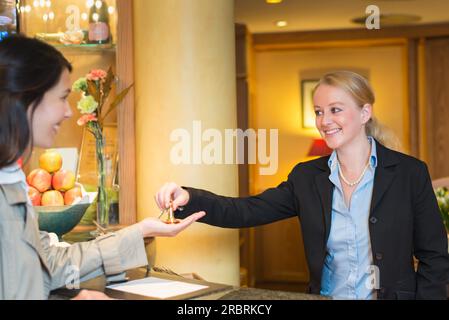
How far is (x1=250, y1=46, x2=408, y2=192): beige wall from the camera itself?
5934 mm

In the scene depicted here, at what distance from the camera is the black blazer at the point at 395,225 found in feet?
6.40

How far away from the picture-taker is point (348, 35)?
→ 224 inches

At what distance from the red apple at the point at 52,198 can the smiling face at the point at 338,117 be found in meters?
1.01

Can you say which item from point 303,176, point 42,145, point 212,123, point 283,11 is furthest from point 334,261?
point 283,11

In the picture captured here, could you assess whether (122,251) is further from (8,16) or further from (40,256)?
(8,16)

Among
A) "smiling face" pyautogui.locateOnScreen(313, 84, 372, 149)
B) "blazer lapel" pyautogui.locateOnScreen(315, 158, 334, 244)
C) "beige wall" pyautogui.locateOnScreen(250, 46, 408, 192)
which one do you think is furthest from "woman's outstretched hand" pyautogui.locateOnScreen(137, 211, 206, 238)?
"beige wall" pyautogui.locateOnScreen(250, 46, 408, 192)

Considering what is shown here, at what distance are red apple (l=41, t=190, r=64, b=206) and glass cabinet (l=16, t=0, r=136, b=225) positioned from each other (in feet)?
1.02

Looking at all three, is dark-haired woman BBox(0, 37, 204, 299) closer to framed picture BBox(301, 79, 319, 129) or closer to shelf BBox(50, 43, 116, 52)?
shelf BBox(50, 43, 116, 52)

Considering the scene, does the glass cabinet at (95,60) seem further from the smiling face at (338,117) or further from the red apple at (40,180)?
the smiling face at (338,117)

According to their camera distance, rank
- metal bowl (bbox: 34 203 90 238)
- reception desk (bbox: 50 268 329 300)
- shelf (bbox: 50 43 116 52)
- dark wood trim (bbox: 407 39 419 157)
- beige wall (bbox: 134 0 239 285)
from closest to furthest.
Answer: reception desk (bbox: 50 268 329 300)
metal bowl (bbox: 34 203 90 238)
beige wall (bbox: 134 0 239 285)
shelf (bbox: 50 43 116 52)
dark wood trim (bbox: 407 39 419 157)

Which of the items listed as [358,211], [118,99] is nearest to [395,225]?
[358,211]

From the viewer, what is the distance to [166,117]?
2.50 meters

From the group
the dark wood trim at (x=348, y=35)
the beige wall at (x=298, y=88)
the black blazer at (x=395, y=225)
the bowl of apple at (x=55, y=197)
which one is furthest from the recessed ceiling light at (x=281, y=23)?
the black blazer at (x=395, y=225)

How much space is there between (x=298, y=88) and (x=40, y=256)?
4913 mm
